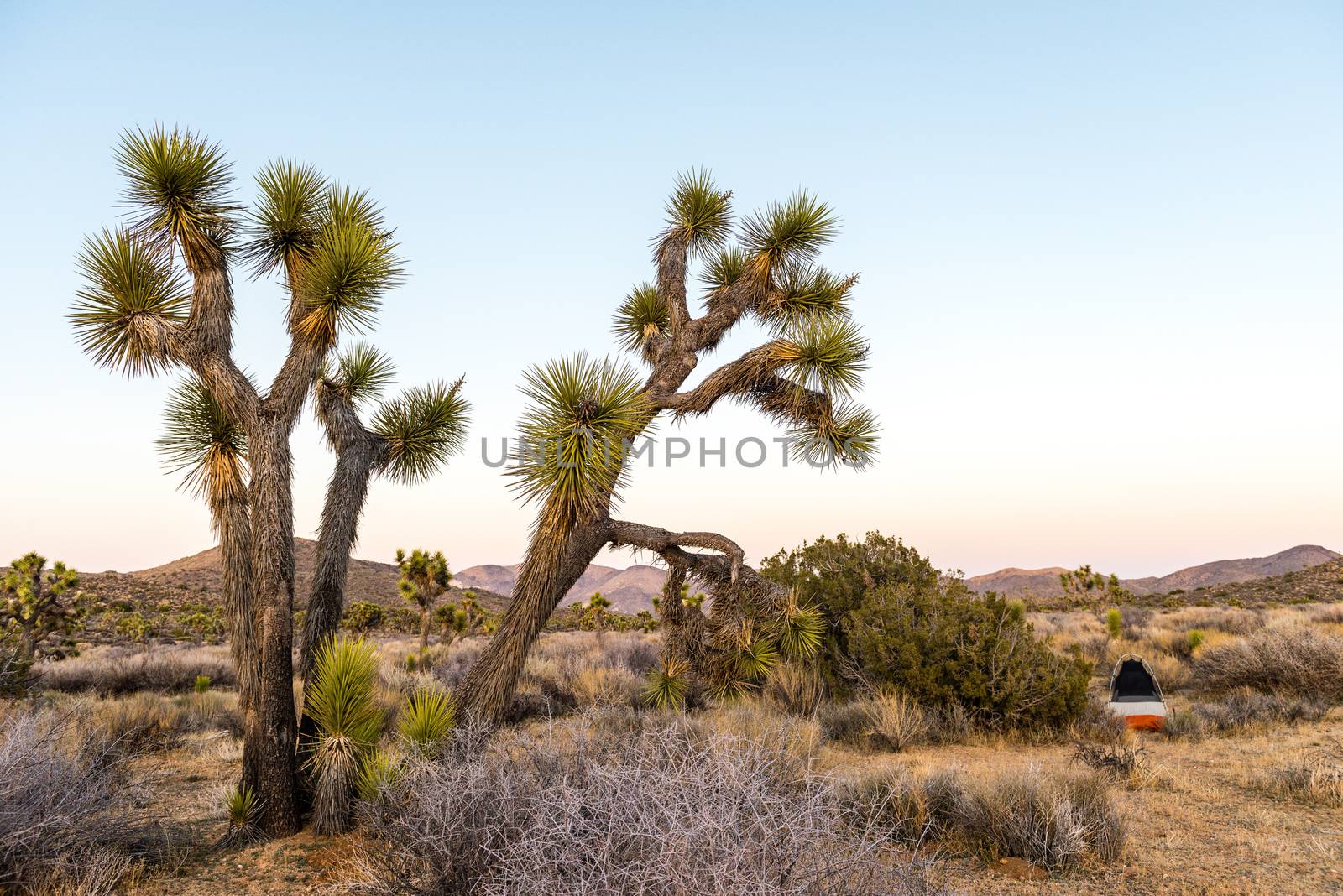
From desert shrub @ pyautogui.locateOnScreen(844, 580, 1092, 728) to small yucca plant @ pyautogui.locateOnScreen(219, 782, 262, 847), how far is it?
7027 millimetres

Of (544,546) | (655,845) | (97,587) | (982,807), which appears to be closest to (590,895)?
(655,845)

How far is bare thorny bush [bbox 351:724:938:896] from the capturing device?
2756 mm

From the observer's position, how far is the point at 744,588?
805cm

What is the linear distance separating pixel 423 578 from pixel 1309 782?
58.3 ft

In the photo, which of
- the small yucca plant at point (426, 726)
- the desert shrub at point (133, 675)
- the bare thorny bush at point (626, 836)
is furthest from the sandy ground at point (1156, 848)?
the desert shrub at point (133, 675)

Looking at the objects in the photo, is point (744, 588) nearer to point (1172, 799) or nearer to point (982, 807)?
point (982, 807)

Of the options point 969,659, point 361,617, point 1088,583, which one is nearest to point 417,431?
point 969,659

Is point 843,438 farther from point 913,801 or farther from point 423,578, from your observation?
point 423,578

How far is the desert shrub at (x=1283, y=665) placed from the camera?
33.3 ft

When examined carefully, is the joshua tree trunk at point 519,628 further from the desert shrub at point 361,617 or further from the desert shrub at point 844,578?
the desert shrub at point 361,617

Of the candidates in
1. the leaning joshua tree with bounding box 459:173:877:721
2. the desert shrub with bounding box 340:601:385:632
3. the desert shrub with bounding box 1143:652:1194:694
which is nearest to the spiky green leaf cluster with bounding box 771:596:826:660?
the leaning joshua tree with bounding box 459:173:877:721

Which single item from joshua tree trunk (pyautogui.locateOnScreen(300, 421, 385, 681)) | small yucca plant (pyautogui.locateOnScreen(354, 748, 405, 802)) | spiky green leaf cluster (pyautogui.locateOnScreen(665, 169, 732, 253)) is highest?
spiky green leaf cluster (pyautogui.locateOnScreen(665, 169, 732, 253))

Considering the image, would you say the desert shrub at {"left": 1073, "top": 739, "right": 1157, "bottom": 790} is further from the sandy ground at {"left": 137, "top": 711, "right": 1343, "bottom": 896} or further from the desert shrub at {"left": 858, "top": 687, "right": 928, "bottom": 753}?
the desert shrub at {"left": 858, "top": 687, "right": 928, "bottom": 753}

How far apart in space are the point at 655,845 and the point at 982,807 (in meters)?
3.33
